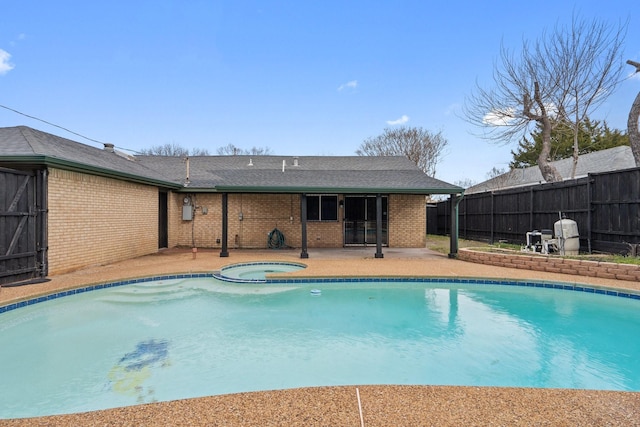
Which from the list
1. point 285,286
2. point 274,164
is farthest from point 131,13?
point 285,286

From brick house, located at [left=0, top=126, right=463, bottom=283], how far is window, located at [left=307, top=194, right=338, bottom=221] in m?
0.04

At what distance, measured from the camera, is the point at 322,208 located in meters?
12.7

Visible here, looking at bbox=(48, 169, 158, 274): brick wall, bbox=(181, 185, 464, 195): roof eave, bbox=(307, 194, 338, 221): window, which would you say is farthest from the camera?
bbox=(307, 194, 338, 221): window

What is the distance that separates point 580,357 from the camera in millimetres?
3900

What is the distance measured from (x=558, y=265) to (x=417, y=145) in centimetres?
1921

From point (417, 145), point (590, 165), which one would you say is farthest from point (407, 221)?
point (417, 145)

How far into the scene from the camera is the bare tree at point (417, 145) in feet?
84.0

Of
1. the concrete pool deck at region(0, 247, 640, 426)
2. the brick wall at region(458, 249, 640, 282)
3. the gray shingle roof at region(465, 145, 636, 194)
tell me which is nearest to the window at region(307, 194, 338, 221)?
the brick wall at region(458, 249, 640, 282)

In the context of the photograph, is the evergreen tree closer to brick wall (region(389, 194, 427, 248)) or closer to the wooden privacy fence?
the wooden privacy fence

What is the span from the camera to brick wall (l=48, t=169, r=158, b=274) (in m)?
7.10

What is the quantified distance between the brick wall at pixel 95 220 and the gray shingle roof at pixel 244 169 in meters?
0.50

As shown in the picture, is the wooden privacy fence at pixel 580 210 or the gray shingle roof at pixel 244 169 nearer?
the wooden privacy fence at pixel 580 210

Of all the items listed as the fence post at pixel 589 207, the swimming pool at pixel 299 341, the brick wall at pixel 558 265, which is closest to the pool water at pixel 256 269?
the swimming pool at pixel 299 341

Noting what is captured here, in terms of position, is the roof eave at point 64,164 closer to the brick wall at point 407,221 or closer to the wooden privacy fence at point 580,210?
the brick wall at point 407,221
